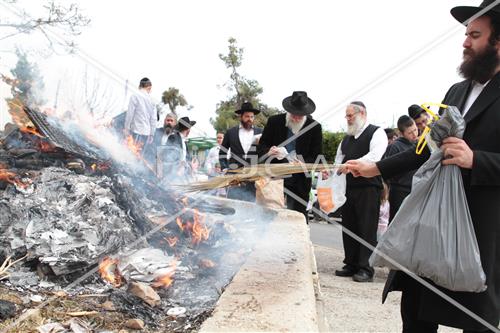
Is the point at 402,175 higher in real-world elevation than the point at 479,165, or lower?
lower

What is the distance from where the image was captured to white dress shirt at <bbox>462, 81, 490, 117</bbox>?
212 cm

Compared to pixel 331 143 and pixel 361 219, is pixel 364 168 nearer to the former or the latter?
pixel 361 219

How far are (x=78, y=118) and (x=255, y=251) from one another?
317cm

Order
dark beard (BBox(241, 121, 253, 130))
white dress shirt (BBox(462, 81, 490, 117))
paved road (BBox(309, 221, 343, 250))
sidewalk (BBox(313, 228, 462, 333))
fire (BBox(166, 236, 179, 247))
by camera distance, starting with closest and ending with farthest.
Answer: white dress shirt (BBox(462, 81, 490, 117)) < sidewalk (BBox(313, 228, 462, 333)) < fire (BBox(166, 236, 179, 247)) < dark beard (BBox(241, 121, 253, 130)) < paved road (BBox(309, 221, 343, 250))

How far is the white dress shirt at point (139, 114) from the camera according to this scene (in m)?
6.92

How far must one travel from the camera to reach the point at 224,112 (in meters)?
25.0

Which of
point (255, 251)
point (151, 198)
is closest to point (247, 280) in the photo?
point (255, 251)

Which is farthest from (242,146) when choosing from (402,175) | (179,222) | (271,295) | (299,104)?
(271,295)

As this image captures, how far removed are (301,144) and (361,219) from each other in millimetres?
1249

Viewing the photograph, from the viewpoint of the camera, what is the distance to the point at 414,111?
19.0 ft

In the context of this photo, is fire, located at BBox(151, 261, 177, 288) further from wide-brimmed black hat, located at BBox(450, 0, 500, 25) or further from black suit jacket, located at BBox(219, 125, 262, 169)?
black suit jacket, located at BBox(219, 125, 262, 169)

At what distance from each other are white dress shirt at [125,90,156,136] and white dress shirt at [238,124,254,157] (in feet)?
5.24

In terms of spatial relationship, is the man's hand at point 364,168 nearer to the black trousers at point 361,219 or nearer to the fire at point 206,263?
the fire at point 206,263

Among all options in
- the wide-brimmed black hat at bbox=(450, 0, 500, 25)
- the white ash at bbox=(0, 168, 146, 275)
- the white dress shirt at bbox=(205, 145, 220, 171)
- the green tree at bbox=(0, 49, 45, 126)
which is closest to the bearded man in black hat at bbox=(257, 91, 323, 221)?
the white ash at bbox=(0, 168, 146, 275)
